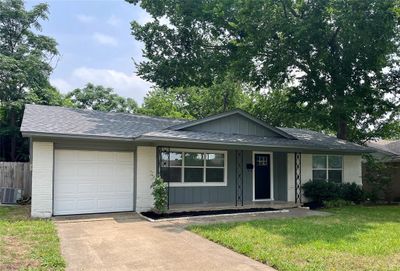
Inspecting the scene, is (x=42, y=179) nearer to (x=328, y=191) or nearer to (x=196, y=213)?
(x=196, y=213)

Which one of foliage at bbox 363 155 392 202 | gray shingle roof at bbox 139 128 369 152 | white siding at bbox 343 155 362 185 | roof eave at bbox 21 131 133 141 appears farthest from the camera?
foliage at bbox 363 155 392 202

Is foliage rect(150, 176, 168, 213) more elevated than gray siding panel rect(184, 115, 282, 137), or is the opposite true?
gray siding panel rect(184, 115, 282, 137)

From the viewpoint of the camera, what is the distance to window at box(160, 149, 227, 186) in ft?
42.2

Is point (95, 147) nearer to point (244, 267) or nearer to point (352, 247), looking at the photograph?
point (244, 267)

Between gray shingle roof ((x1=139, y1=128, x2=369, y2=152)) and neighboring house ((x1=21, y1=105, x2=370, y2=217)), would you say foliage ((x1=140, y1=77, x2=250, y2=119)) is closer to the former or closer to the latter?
neighboring house ((x1=21, y1=105, x2=370, y2=217))

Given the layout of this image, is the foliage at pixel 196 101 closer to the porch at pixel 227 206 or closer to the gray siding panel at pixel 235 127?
the gray siding panel at pixel 235 127

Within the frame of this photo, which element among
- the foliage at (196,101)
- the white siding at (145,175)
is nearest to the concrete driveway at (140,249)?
the white siding at (145,175)

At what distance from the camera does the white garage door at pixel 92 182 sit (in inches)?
436

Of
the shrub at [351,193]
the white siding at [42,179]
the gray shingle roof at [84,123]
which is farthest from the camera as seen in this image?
the shrub at [351,193]

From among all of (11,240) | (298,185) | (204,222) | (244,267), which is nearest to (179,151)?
(204,222)

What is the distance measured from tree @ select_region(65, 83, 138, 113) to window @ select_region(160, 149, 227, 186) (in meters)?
23.0

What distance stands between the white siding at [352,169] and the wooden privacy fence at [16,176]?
13.7 meters

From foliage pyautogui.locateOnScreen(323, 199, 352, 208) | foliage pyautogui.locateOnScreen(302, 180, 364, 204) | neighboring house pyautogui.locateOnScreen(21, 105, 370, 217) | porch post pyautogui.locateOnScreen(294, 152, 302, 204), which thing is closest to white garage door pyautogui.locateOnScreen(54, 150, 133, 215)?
neighboring house pyautogui.locateOnScreen(21, 105, 370, 217)

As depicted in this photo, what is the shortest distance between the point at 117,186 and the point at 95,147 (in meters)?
1.47
